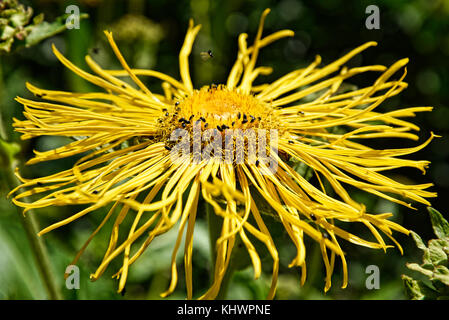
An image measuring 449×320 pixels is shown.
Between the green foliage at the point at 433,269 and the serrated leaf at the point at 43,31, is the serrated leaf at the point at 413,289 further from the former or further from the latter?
the serrated leaf at the point at 43,31

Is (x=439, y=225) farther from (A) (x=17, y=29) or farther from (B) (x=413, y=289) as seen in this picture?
(A) (x=17, y=29)

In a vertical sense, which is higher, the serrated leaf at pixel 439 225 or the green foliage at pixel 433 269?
the serrated leaf at pixel 439 225

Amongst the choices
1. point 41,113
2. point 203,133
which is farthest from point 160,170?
point 41,113

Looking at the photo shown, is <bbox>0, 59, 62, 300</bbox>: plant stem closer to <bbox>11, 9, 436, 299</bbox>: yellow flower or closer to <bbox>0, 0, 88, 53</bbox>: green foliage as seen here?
<bbox>11, 9, 436, 299</bbox>: yellow flower

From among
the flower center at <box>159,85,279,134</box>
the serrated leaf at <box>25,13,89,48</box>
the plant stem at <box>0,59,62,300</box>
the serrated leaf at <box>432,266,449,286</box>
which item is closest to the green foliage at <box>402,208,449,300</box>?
the serrated leaf at <box>432,266,449,286</box>

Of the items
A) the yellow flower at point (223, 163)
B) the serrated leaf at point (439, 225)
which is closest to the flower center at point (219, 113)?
the yellow flower at point (223, 163)

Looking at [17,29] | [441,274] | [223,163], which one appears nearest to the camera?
[441,274]

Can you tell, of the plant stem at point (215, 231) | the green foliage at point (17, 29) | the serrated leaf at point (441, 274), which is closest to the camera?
the serrated leaf at point (441, 274)

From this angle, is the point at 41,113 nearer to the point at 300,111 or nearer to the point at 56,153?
the point at 56,153

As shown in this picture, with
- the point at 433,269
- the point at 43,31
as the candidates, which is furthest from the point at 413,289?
the point at 43,31
